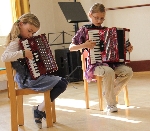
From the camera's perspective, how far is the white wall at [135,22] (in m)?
4.75

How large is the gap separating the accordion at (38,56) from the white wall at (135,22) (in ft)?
9.14

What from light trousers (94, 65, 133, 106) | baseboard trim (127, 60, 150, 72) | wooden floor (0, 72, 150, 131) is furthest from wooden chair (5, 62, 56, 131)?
baseboard trim (127, 60, 150, 72)

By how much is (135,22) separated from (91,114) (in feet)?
8.42

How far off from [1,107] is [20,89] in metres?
1.10

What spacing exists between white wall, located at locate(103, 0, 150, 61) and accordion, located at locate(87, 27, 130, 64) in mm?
2196

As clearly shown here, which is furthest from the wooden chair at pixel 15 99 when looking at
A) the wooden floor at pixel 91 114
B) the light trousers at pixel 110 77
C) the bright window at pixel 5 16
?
the bright window at pixel 5 16

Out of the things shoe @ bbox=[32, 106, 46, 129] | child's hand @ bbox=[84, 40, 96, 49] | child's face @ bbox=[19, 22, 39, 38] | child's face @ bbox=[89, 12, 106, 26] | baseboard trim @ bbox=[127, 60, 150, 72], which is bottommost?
shoe @ bbox=[32, 106, 46, 129]

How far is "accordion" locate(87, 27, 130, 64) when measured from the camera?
8.56ft

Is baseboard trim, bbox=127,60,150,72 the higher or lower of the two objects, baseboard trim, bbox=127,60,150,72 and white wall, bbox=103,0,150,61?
the lower

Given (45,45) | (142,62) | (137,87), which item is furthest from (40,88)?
(142,62)

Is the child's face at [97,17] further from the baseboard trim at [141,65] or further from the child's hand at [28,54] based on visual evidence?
the baseboard trim at [141,65]

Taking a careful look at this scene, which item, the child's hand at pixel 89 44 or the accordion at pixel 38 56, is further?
the child's hand at pixel 89 44

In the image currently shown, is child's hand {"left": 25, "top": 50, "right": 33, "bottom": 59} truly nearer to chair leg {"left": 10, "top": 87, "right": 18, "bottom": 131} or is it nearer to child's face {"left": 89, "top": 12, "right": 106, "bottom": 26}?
chair leg {"left": 10, "top": 87, "right": 18, "bottom": 131}

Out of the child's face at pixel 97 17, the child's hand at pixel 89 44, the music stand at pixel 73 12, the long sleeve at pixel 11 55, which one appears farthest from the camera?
the music stand at pixel 73 12
